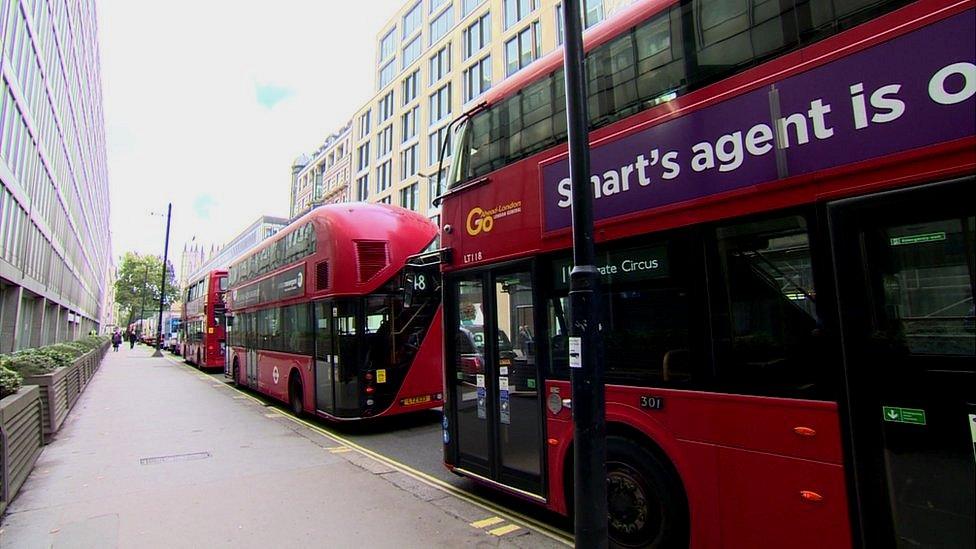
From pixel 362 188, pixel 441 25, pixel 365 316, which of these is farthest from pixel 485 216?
pixel 362 188

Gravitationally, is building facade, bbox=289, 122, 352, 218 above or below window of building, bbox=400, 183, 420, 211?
above

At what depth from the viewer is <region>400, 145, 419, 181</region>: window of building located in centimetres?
3991

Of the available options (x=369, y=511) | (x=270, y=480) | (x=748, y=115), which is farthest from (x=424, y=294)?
(x=748, y=115)

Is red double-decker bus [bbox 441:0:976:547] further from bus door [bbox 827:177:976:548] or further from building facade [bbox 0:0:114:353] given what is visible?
building facade [bbox 0:0:114:353]

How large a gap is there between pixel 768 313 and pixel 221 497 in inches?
226

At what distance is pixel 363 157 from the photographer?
4881 centimetres

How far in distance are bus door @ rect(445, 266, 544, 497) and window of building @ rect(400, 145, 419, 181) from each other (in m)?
35.2

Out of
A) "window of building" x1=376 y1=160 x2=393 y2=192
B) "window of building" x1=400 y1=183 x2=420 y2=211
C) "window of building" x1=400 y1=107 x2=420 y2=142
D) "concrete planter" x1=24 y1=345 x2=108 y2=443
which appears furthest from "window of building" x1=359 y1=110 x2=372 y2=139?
"concrete planter" x1=24 y1=345 x2=108 y2=443

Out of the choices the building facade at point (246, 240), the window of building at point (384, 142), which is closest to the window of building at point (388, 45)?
the window of building at point (384, 142)

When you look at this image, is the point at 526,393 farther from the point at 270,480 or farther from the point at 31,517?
the point at 31,517

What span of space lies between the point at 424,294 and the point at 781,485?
714 centimetres

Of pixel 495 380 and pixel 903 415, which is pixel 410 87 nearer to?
pixel 495 380

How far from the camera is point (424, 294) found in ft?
31.1

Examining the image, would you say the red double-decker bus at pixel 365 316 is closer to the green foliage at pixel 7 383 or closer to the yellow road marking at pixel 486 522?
the yellow road marking at pixel 486 522
